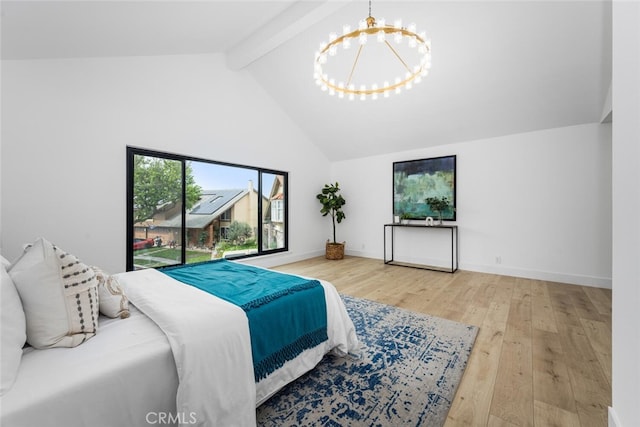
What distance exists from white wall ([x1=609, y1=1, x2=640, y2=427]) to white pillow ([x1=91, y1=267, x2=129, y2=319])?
2281mm

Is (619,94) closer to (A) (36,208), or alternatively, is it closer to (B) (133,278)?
(B) (133,278)

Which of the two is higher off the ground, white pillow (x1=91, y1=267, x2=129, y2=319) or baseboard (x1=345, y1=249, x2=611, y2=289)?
white pillow (x1=91, y1=267, x2=129, y2=319)

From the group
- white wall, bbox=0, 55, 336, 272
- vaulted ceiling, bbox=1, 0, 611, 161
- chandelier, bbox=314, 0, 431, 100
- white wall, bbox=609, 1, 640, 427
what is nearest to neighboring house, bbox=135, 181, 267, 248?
white wall, bbox=0, 55, 336, 272

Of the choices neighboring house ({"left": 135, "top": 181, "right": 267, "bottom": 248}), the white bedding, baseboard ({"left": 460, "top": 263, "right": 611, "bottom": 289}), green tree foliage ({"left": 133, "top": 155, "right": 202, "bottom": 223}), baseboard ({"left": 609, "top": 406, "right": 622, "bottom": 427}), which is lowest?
baseboard ({"left": 460, "top": 263, "right": 611, "bottom": 289})

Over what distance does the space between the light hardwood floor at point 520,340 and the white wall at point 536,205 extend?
0.34m

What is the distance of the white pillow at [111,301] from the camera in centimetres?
136

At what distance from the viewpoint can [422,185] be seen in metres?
5.11

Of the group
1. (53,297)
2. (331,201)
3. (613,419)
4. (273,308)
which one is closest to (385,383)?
(273,308)

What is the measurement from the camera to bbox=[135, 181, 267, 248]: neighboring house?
12.0ft

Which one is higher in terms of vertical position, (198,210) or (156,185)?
→ (156,185)

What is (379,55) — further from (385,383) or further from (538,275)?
(538,275)

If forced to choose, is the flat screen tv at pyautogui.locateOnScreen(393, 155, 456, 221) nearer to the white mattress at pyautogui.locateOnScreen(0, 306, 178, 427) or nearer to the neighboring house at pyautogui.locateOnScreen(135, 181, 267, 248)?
the neighboring house at pyautogui.locateOnScreen(135, 181, 267, 248)

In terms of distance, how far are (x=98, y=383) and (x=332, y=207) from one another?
5209 millimetres

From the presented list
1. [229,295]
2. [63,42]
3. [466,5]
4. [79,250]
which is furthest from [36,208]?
[466,5]
